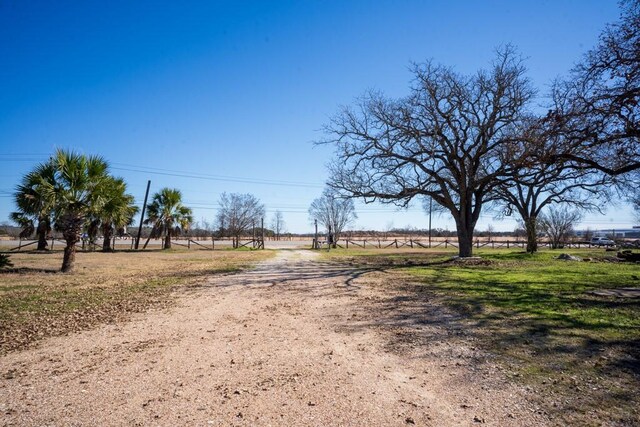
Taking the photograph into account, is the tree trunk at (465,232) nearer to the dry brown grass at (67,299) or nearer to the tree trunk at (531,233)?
the tree trunk at (531,233)

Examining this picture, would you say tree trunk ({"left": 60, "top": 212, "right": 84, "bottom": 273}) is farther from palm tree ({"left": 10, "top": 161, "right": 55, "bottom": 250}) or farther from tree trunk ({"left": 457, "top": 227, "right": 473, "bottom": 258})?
tree trunk ({"left": 457, "top": 227, "right": 473, "bottom": 258})

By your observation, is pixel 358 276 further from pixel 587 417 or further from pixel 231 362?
pixel 587 417

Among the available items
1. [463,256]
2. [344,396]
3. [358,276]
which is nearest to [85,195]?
[358,276]

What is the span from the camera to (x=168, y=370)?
4430mm

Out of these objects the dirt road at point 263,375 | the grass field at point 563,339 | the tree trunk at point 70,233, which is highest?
the tree trunk at point 70,233

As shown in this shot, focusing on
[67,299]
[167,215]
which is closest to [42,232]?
[167,215]

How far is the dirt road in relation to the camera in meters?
3.32

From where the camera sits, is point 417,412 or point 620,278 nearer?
point 417,412

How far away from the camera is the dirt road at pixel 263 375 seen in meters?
3.32

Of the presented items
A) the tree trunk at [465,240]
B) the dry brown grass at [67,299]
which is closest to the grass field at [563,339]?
the dry brown grass at [67,299]

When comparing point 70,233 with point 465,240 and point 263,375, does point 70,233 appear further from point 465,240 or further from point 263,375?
point 465,240

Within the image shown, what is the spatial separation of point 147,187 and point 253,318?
37.2 m

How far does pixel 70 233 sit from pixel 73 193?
1610 mm

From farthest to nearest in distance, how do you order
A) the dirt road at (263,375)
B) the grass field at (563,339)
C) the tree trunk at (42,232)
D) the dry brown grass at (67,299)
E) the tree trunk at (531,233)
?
the tree trunk at (531,233) < the tree trunk at (42,232) < the dry brown grass at (67,299) < the grass field at (563,339) < the dirt road at (263,375)
